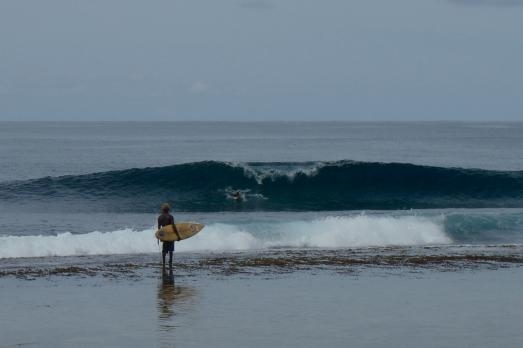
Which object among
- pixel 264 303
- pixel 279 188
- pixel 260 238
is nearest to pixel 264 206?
pixel 279 188

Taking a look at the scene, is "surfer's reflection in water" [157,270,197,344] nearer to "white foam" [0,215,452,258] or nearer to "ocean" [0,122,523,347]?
"ocean" [0,122,523,347]

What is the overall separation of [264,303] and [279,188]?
89.4 feet

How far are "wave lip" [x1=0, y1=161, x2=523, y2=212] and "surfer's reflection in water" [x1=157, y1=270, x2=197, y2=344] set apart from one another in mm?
20032

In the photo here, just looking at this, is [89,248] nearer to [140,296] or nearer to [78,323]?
[140,296]

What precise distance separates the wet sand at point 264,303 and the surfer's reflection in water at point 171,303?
0.02 m

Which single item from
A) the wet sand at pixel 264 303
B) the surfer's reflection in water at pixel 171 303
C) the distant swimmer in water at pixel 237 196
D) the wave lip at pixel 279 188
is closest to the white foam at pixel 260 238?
the wet sand at pixel 264 303

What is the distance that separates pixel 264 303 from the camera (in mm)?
15195

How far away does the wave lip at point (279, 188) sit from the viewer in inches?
1529

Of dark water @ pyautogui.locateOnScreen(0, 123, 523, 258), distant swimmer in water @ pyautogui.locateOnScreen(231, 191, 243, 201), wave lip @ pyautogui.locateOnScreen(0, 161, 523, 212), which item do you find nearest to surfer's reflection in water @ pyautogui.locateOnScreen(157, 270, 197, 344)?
dark water @ pyautogui.locateOnScreen(0, 123, 523, 258)

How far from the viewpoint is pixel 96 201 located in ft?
126

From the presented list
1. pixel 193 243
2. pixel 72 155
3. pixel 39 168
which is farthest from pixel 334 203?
pixel 72 155

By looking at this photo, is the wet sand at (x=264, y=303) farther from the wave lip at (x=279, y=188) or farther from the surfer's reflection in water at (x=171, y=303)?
the wave lip at (x=279, y=188)

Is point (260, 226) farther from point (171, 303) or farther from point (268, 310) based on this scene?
point (268, 310)

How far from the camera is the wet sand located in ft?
41.8
